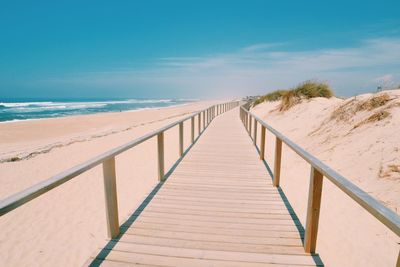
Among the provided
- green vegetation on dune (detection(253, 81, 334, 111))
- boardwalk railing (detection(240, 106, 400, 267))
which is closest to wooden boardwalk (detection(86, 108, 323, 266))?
boardwalk railing (detection(240, 106, 400, 267))

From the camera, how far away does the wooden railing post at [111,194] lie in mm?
2623

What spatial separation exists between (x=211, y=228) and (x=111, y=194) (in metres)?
1.23

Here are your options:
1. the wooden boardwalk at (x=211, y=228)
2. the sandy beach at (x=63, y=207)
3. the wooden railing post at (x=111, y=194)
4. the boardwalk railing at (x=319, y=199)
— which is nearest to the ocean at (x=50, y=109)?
the sandy beach at (x=63, y=207)

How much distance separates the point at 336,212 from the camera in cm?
420

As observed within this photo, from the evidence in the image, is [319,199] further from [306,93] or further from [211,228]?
[306,93]

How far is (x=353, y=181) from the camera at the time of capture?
5090 millimetres

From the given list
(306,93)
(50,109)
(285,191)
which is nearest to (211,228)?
(285,191)

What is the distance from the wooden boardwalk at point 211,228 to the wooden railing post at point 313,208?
12 cm

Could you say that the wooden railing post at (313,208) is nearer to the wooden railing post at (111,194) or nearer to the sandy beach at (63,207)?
the wooden railing post at (111,194)

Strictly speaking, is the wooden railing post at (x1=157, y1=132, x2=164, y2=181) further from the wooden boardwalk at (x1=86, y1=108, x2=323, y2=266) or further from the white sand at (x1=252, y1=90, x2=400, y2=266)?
the white sand at (x1=252, y1=90, x2=400, y2=266)

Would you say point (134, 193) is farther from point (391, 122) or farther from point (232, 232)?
point (391, 122)

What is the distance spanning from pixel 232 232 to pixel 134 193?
3.29m

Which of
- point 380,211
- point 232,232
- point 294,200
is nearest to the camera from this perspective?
point 380,211

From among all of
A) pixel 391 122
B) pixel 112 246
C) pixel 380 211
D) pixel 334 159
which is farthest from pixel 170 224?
pixel 391 122
